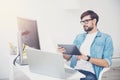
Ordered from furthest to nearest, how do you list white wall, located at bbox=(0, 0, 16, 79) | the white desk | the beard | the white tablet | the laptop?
white wall, located at bbox=(0, 0, 16, 79) < the beard < the white tablet < the white desk < the laptop

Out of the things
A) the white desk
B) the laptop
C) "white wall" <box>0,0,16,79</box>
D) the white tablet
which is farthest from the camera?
"white wall" <box>0,0,16,79</box>

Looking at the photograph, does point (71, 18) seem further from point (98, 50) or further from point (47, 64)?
point (47, 64)

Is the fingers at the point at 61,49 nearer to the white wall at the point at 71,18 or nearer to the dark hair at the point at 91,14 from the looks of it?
the white wall at the point at 71,18

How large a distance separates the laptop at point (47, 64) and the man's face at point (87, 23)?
2.48 ft

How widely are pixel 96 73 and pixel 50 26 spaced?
81 cm

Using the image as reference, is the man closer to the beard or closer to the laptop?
the beard

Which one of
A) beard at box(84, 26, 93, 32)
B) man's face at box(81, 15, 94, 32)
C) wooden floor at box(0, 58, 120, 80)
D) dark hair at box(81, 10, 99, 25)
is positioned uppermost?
dark hair at box(81, 10, 99, 25)

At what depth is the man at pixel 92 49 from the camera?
2.79m

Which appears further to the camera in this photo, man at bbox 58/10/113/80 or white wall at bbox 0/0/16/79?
white wall at bbox 0/0/16/79

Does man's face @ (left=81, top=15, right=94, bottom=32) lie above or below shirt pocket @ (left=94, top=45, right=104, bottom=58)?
above

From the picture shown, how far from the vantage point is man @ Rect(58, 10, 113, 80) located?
2793mm

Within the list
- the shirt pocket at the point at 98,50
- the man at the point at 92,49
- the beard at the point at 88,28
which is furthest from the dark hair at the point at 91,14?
the shirt pocket at the point at 98,50

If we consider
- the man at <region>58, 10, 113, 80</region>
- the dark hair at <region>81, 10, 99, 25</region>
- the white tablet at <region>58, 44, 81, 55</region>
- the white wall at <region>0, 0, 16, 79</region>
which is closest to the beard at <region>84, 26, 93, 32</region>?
the man at <region>58, 10, 113, 80</region>

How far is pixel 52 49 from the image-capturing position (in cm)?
280
